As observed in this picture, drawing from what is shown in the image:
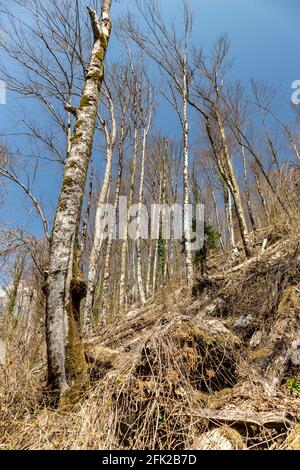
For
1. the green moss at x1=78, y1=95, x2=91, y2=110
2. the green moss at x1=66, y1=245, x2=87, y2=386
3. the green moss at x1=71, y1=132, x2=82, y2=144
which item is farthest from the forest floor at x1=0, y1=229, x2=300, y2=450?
the green moss at x1=78, y1=95, x2=91, y2=110

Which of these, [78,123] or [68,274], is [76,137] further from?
[68,274]

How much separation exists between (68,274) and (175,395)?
1.65m

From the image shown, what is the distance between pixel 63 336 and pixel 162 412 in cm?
123

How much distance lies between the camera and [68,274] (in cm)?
314

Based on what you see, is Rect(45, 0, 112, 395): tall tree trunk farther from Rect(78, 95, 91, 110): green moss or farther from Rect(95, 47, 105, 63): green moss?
Rect(95, 47, 105, 63): green moss

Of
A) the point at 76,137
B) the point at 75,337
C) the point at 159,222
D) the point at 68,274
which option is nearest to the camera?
the point at 75,337

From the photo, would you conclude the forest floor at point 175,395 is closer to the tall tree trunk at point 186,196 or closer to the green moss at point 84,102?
the green moss at point 84,102

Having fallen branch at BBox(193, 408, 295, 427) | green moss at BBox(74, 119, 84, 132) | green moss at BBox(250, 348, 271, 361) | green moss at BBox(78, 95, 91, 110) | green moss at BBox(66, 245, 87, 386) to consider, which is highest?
green moss at BBox(78, 95, 91, 110)

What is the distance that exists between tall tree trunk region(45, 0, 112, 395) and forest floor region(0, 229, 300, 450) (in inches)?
12.6

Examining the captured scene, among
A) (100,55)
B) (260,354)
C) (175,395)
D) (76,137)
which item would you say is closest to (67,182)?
(76,137)

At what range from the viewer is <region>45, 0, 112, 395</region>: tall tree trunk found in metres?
2.85

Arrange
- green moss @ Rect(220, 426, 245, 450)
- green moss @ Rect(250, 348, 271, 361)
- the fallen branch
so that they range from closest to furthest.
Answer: green moss @ Rect(220, 426, 245, 450) < the fallen branch < green moss @ Rect(250, 348, 271, 361)
